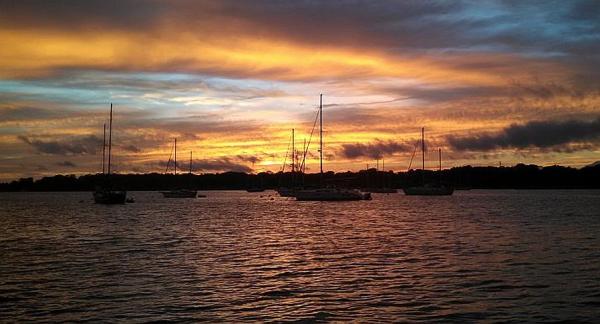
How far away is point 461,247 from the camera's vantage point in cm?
4053

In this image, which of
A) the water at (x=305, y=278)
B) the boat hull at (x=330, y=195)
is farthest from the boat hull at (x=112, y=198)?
the water at (x=305, y=278)

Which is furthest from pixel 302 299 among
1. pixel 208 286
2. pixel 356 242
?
pixel 356 242

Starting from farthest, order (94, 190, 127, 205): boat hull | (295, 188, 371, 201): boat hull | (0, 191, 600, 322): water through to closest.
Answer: (295, 188, 371, 201): boat hull → (94, 190, 127, 205): boat hull → (0, 191, 600, 322): water

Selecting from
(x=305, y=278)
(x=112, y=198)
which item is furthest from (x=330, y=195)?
(x=305, y=278)

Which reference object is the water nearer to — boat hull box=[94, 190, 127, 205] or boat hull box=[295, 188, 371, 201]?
boat hull box=[94, 190, 127, 205]

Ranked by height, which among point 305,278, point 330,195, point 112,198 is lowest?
point 305,278

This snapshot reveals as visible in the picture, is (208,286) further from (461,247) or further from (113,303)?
(461,247)

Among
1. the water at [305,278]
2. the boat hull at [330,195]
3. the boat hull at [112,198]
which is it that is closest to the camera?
the water at [305,278]

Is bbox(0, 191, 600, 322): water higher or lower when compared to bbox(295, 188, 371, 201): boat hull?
lower

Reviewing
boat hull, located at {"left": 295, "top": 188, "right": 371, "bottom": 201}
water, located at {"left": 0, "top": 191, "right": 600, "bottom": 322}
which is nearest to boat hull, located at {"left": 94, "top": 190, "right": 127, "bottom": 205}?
boat hull, located at {"left": 295, "top": 188, "right": 371, "bottom": 201}

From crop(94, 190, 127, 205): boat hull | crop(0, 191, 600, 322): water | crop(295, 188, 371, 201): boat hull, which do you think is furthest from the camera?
crop(295, 188, 371, 201): boat hull

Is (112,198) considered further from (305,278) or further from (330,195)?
(305,278)

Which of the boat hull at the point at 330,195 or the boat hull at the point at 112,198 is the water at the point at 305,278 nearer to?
the boat hull at the point at 112,198

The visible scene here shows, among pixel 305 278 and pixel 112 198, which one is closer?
pixel 305 278
